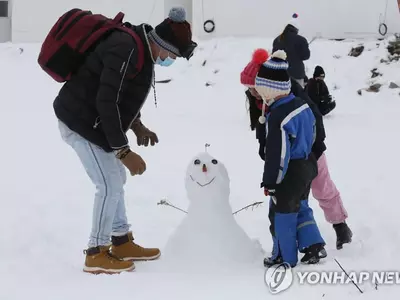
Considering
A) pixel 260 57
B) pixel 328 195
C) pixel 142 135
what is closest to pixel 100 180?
pixel 142 135

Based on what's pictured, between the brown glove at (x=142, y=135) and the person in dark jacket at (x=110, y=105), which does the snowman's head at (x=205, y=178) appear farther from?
the person in dark jacket at (x=110, y=105)

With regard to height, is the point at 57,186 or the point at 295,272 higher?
the point at 57,186

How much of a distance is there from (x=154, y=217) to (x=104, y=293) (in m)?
1.95

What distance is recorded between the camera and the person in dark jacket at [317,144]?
12.0 ft

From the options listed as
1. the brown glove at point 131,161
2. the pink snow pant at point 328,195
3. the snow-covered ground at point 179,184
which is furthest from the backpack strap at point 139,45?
the pink snow pant at point 328,195

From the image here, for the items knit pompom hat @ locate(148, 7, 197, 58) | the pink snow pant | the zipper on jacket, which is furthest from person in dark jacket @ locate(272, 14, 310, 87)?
the zipper on jacket

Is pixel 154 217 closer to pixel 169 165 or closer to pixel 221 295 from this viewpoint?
pixel 169 165

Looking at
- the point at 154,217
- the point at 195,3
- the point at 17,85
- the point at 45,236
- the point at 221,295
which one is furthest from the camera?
the point at 195,3

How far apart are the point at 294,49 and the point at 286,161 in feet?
16.3

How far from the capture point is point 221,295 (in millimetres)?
2896

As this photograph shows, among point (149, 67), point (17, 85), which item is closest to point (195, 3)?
point (17, 85)

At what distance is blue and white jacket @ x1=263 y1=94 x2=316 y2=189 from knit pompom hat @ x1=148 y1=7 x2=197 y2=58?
691 mm

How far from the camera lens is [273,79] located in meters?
3.47

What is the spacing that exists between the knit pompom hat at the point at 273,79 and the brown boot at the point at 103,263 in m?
1.38
